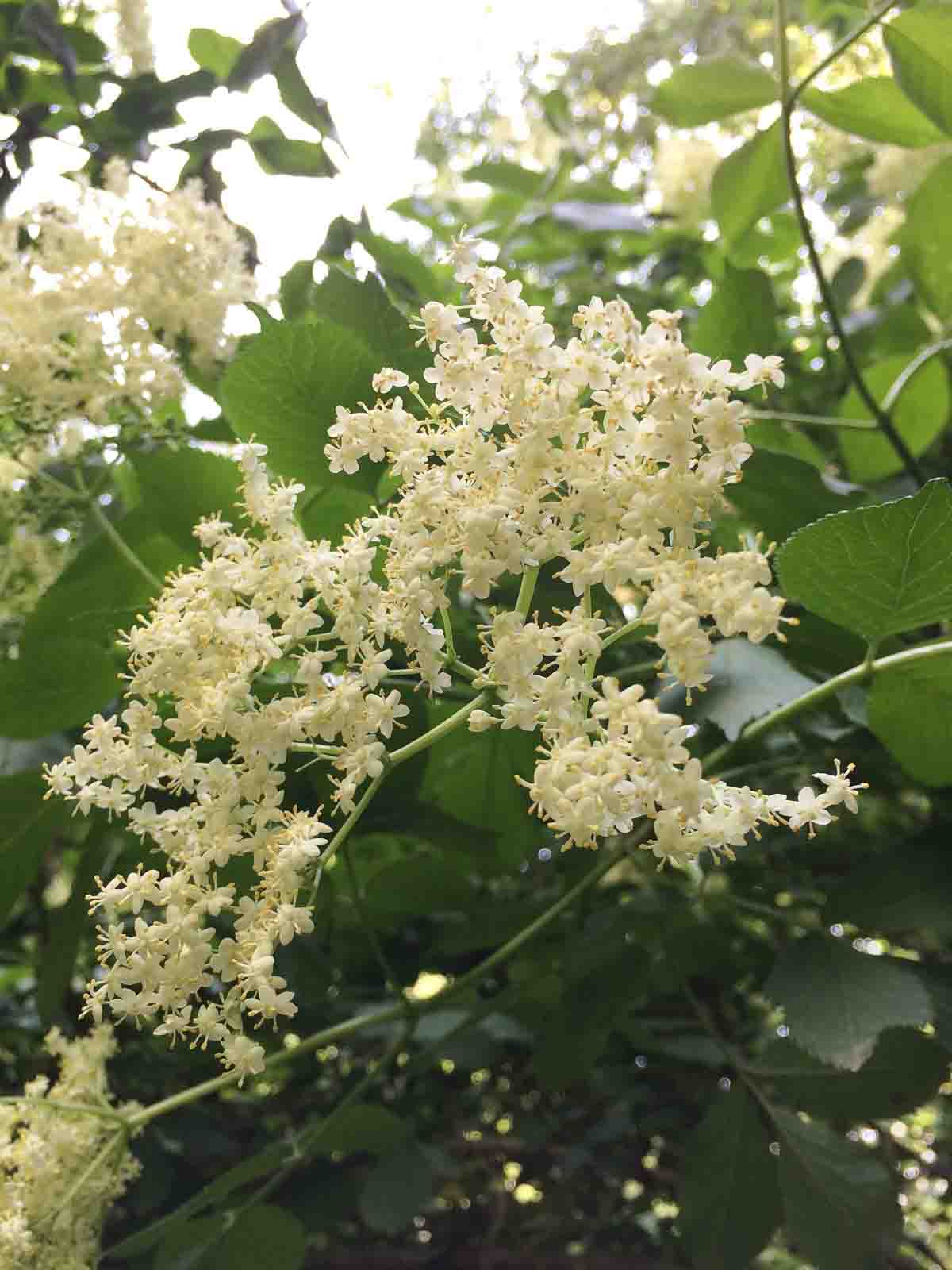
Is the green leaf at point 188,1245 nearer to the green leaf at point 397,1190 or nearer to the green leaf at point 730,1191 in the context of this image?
the green leaf at point 397,1190

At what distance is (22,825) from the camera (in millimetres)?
1109

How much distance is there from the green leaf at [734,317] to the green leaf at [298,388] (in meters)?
0.53

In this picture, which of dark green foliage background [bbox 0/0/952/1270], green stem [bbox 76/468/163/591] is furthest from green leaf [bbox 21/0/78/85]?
green stem [bbox 76/468/163/591]

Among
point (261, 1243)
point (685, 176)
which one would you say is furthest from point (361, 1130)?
point (685, 176)

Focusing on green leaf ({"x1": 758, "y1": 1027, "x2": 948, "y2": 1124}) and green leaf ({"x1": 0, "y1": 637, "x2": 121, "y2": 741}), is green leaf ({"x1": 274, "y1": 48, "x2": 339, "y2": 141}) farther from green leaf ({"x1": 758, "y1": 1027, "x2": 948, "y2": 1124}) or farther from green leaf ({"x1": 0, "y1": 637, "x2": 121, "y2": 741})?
green leaf ({"x1": 758, "y1": 1027, "x2": 948, "y2": 1124})

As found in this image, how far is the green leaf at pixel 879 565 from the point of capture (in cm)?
81

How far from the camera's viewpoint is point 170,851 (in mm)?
794

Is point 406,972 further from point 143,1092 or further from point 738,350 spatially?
point 738,350

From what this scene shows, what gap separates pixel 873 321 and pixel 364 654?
1504 millimetres

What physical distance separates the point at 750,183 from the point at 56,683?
3.61 feet

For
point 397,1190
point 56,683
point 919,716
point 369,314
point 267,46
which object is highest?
point 267,46

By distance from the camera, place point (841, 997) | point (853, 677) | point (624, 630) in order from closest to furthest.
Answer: point (624, 630) → point (853, 677) → point (841, 997)

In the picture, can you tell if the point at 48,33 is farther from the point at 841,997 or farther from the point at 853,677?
the point at 841,997

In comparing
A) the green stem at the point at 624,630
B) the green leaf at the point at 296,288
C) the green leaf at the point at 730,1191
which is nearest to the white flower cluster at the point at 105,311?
the green leaf at the point at 296,288
